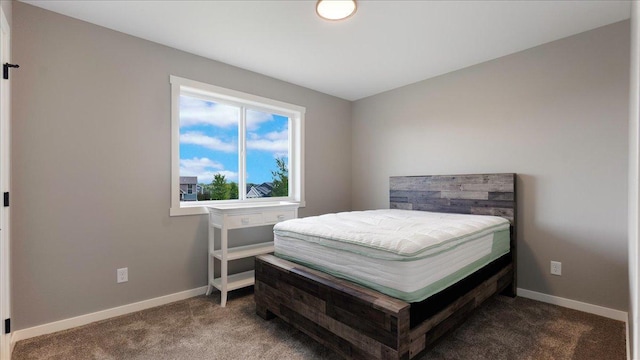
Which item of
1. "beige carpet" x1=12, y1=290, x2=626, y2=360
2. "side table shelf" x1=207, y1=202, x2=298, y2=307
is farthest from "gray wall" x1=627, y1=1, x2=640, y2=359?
"side table shelf" x1=207, y1=202, x2=298, y2=307

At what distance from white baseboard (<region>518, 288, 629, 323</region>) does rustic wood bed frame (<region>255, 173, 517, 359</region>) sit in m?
0.15

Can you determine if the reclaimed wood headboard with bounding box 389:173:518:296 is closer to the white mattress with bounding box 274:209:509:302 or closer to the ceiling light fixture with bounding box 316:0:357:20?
the white mattress with bounding box 274:209:509:302

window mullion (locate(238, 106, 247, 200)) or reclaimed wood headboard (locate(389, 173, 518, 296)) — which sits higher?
window mullion (locate(238, 106, 247, 200))

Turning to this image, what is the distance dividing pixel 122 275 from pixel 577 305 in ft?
12.5

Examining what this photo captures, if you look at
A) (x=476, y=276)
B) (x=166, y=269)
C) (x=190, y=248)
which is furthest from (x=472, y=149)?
(x=166, y=269)

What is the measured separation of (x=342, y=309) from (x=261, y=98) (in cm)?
249

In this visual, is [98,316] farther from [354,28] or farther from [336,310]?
[354,28]

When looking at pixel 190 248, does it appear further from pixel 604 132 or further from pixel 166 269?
pixel 604 132

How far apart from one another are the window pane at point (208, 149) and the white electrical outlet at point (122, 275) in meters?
0.78

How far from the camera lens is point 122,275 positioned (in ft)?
7.93

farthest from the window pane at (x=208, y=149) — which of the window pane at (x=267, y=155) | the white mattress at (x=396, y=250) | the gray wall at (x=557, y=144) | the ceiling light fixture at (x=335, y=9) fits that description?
the gray wall at (x=557, y=144)

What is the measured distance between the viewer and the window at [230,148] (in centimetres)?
286

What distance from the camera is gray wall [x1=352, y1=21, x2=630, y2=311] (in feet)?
7.58

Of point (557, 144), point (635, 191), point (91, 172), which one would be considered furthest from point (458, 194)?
point (91, 172)
